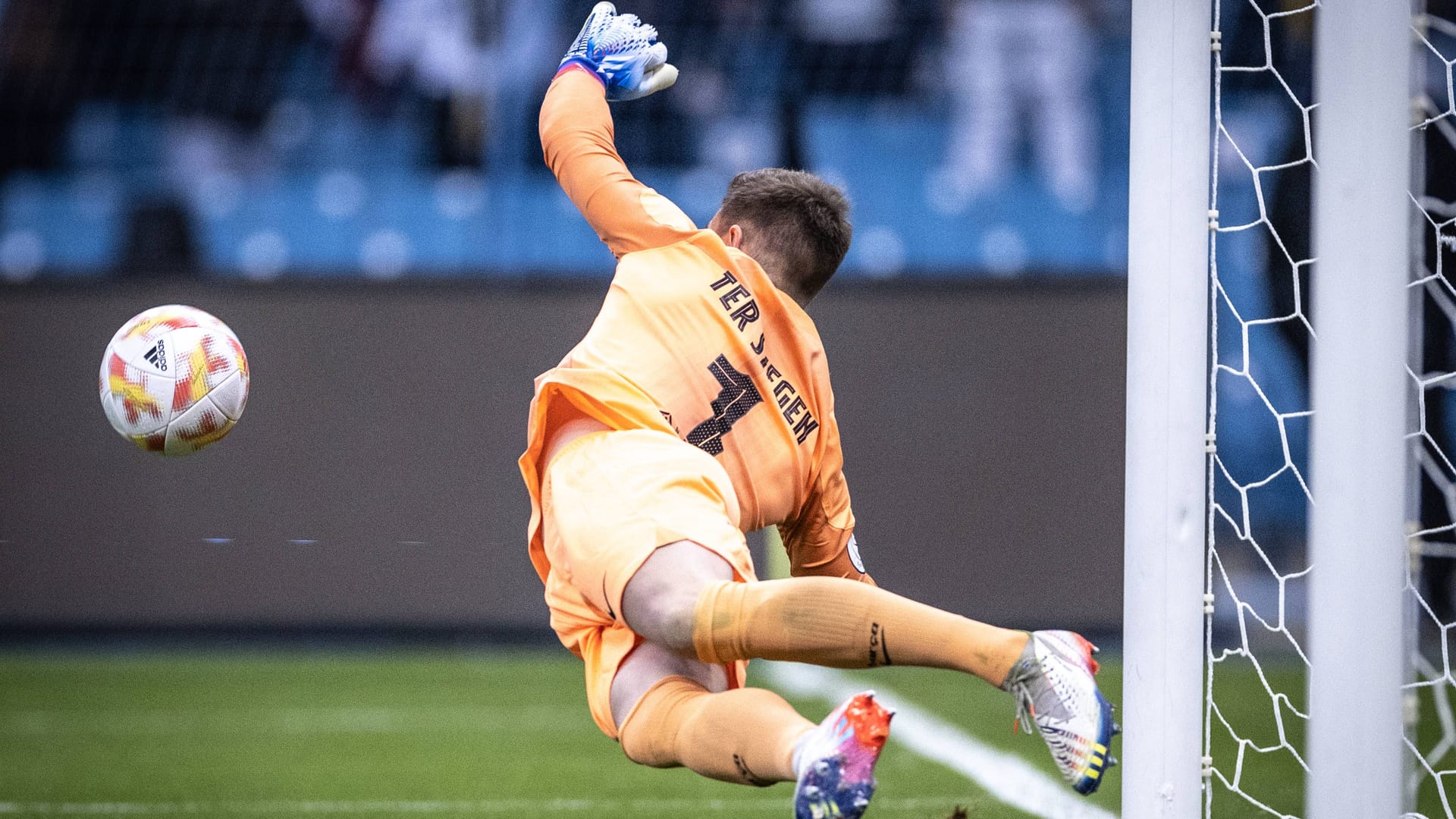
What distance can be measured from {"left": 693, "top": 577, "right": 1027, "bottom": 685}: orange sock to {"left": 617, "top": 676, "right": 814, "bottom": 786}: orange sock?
0.38 feet

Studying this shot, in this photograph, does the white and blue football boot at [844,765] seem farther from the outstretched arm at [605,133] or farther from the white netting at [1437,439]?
the white netting at [1437,439]

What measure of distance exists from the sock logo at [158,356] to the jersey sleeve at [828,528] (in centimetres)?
170

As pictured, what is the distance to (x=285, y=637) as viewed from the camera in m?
8.49

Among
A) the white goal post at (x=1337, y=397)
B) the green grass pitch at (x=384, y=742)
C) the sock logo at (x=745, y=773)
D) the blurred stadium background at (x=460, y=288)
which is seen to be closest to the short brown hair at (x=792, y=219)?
the white goal post at (x=1337, y=397)

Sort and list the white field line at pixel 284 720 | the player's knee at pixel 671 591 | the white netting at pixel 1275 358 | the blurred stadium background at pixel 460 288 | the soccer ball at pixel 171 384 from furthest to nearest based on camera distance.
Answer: the blurred stadium background at pixel 460 288
the white netting at pixel 1275 358
the white field line at pixel 284 720
the soccer ball at pixel 171 384
the player's knee at pixel 671 591

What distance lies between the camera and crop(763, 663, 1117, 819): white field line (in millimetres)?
4793

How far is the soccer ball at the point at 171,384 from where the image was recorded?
3.98 metres

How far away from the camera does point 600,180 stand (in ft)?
11.4

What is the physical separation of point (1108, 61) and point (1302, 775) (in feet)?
16.9

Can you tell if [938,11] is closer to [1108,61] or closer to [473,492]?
[1108,61]

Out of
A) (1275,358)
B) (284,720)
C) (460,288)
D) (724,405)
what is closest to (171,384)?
(724,405)

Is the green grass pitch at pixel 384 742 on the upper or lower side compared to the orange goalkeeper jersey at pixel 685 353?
lower

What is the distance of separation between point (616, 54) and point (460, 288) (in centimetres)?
514

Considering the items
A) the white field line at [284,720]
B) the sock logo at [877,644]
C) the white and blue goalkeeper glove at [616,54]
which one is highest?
the white and blue goalkeeper glove at [616,54]
